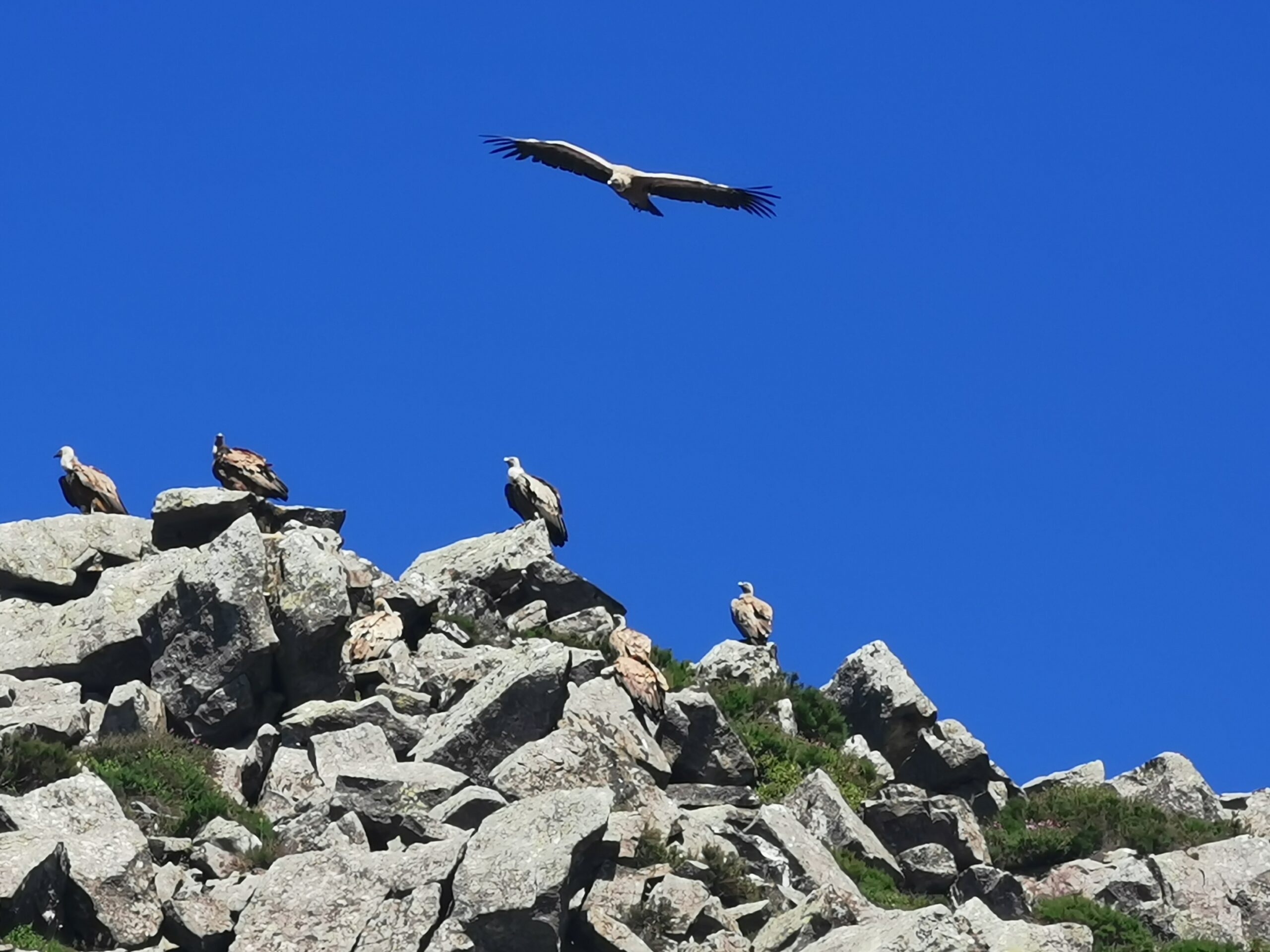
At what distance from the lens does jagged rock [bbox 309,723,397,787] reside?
30.1m

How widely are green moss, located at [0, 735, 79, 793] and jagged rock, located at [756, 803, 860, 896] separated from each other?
8.93 metres

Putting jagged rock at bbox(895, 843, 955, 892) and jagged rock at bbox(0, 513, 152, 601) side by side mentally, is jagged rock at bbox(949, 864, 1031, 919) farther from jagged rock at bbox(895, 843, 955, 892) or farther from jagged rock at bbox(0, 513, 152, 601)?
jagged rock at bbox(0, 513, 152, 601)

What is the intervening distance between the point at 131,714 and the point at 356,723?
334 cm

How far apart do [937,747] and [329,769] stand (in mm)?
11959

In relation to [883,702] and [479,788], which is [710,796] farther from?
[883,702]

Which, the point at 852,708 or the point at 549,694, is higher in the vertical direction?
the point at 852,708

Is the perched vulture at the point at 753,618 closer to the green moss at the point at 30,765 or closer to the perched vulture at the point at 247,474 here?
the perched vulture at the point at 247,474

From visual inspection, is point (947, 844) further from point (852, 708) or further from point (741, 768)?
point (852, 708)

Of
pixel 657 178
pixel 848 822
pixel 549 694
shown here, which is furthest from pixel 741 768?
pixel 657 178

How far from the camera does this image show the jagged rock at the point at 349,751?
30.1m

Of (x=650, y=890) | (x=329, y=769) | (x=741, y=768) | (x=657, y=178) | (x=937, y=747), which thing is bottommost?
(x=650, y=890)

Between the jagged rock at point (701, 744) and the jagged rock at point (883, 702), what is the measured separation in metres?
5.60

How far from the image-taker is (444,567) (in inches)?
1567

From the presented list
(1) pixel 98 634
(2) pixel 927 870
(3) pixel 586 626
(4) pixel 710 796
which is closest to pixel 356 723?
(4) pixel 710 796
